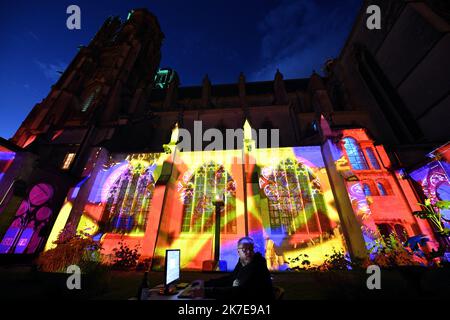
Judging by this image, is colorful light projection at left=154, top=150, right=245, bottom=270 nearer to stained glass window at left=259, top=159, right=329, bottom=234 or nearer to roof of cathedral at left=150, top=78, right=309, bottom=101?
stained glass window at left=259, top=159, right=329, bottom=234

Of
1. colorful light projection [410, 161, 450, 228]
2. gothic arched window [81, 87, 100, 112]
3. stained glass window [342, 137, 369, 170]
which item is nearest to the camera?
colorful light projection [410, 161, 450, 228]

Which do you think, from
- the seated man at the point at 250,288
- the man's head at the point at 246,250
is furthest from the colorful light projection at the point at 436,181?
the seated man at the point at 250,288

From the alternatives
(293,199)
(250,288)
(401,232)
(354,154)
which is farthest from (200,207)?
(401,232)

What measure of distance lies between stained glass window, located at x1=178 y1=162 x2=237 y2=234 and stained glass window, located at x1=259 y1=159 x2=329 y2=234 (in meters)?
2.20

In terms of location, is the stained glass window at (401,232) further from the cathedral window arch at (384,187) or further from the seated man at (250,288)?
the seated man at (250,288)

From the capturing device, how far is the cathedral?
938 centimetres

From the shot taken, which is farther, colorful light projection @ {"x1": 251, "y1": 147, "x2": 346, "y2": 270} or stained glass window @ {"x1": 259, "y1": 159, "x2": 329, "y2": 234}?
stained glass window @ {"x1": 259, "y1": 159, "x2": 329, "y2": 234}

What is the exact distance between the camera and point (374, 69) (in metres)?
18.6

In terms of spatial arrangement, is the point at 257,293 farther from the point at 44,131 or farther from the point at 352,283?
the point at 44,131

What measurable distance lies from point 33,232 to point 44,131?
7782 millimetres

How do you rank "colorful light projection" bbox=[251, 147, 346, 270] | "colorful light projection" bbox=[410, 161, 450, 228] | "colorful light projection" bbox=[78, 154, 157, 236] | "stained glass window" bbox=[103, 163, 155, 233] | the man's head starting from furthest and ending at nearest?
"stained glass window" bbox=[103, 163, 155, 233]
"colorful light projection" bbox=[78, 154, 157, 236]
"colorful light projection" bbox=[410, 161, 450, 228]
"colorful light projection" bbox=[251, 147, 346, 270]
the man's head

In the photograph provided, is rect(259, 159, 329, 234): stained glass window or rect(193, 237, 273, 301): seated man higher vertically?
rect(259, 159, 329, 234): stained glass window

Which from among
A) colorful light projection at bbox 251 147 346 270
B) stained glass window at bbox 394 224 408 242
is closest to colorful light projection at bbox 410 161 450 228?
stained glass window at bbox 394 224 408 242

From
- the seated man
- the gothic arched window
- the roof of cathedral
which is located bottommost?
the seated man
